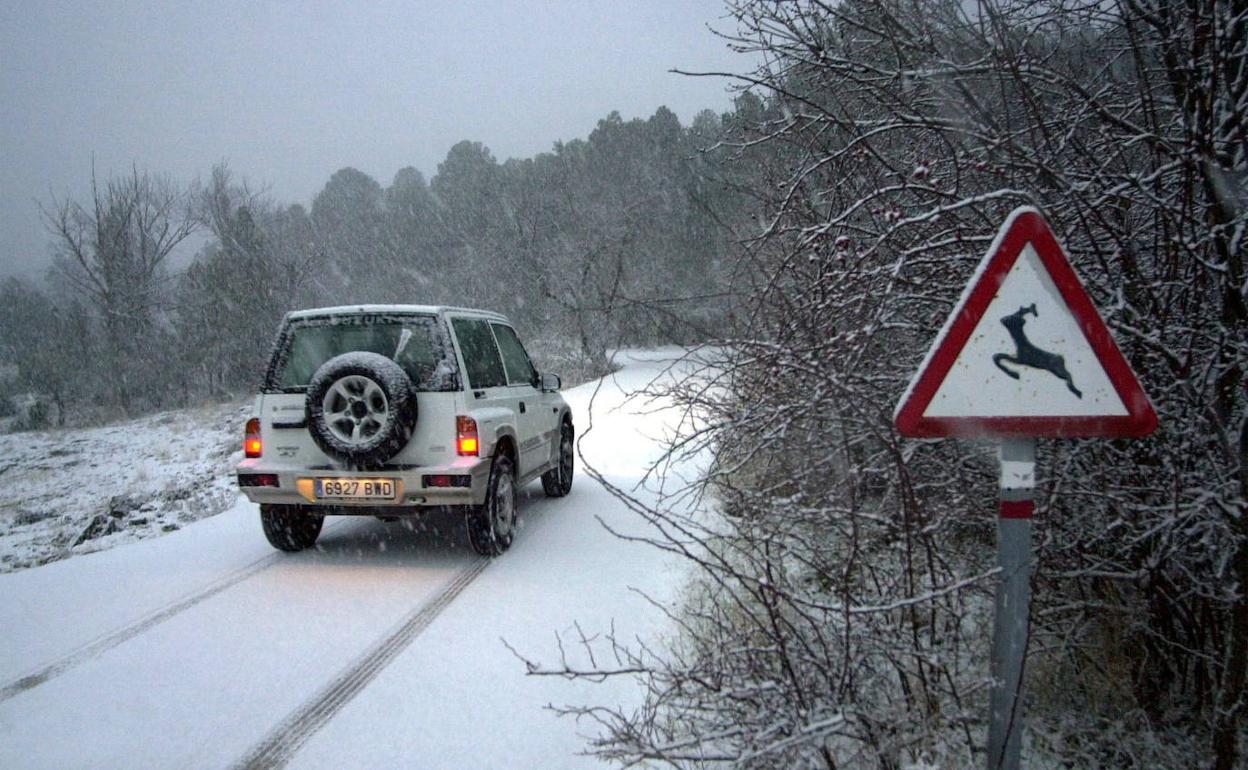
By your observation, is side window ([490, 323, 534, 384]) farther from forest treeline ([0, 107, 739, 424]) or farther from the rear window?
forest treeline ([0, 107, 739, 424])

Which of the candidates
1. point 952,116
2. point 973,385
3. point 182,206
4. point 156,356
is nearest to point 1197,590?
point 973,385

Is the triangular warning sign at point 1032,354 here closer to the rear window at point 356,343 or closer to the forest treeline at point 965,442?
the forest treeline at point 965,442

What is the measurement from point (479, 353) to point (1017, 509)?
4848 mm

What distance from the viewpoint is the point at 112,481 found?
12.6m

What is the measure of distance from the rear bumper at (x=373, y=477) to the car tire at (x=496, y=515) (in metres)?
0.30

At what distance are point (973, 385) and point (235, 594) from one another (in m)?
4.89

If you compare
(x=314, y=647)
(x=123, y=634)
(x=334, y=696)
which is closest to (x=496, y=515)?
(x=314, y=647)

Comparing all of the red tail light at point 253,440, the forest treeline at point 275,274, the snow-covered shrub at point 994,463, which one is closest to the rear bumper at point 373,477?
the red tail light at point 253,440

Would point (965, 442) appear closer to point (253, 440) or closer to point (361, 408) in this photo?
point (361, 408)

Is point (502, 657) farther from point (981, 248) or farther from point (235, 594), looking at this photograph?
point (981, 248)

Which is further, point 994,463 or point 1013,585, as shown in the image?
point 994,463

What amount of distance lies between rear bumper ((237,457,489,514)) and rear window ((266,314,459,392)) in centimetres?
69

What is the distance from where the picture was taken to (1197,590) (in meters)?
2.30

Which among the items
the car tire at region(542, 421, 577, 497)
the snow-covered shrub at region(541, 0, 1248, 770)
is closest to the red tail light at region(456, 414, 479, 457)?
the snow-covered shrub at region(541, 0, 1248, 770)
